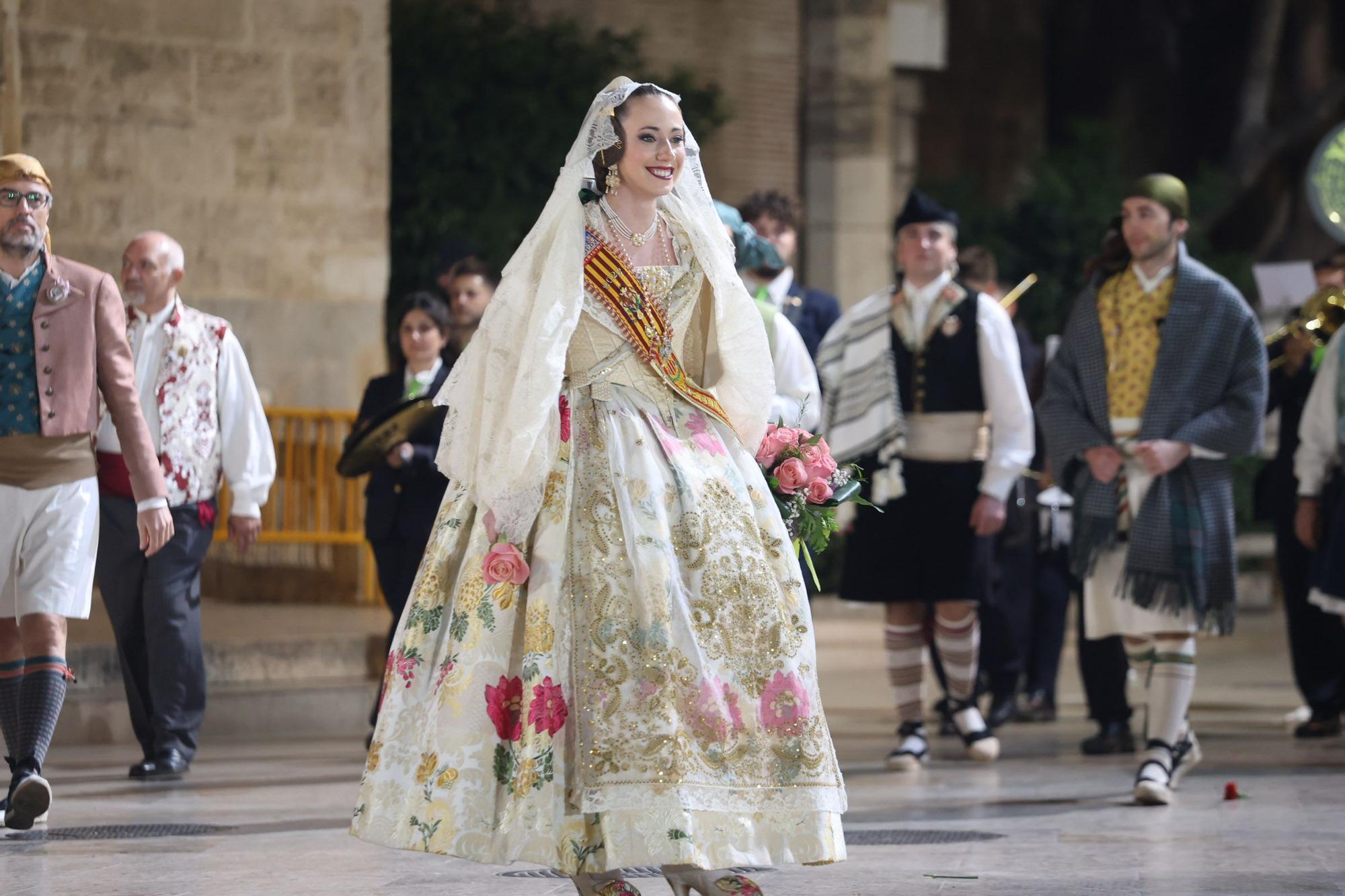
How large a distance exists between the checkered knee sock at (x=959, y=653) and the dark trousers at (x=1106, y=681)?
18.0 inches

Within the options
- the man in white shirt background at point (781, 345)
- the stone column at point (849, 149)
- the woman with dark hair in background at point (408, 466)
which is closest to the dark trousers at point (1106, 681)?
the man in white shirt background at point (781, 345)

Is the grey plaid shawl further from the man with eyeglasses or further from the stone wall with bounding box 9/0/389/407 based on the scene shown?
the stone wall with bounding box 9/0/389/407

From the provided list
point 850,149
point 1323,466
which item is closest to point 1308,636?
point 1323,466

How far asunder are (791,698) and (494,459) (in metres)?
0.79

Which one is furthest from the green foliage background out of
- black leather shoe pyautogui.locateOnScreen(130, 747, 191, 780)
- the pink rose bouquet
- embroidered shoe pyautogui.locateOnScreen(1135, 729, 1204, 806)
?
the pink rose bouquet

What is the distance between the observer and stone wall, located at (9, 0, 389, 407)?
10125mm

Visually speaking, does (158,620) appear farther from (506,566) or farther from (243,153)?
(243,153)

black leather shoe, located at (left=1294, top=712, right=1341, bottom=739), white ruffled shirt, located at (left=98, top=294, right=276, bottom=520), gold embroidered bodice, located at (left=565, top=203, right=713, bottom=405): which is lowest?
black leather shoe, located at (left=1294, top=712, right=1341, bottom=739)

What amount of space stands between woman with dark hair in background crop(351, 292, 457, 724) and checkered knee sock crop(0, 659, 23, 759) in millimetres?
1994

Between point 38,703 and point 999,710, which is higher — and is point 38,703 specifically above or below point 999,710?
above

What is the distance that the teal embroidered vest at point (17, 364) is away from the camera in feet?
19.5

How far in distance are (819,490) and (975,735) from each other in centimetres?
302

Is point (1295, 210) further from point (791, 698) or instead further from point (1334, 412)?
point (791, 698)

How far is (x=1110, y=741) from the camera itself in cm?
811
